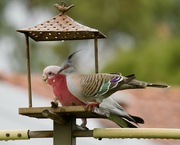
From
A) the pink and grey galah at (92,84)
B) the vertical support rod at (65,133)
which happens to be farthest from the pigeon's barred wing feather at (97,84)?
the vertical support rod at (65,133)

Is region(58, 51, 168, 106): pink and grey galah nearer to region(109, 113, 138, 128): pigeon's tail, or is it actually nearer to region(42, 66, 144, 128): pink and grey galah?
region(42, 66, 144, 128): pink and grey galah

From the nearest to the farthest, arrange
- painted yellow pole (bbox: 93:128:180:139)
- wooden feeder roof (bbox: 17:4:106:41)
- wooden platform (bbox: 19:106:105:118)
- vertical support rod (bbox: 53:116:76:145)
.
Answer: painted yellow pole (bbox: 93:128:180:139), wooden platform (bbox: 19:106:105:118), vertical support rod (bbox: 53:116:76:145), wooden feeder roof (bbox: 17:4:106:41)

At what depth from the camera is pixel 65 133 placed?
13.2ft

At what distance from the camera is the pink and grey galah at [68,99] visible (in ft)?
13.3

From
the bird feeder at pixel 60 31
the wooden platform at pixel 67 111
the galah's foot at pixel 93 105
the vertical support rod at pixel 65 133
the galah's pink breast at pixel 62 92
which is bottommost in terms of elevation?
the vertical support rod at pixel 65 133

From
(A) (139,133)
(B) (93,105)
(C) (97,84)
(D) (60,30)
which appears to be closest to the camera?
(A) (139,133)

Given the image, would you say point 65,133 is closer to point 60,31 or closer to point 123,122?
point 123,122

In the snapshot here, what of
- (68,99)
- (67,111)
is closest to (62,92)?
(68,99)

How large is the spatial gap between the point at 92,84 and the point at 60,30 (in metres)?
0.31

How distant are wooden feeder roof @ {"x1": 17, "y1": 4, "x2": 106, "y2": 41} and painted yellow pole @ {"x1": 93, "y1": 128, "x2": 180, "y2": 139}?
0.53m

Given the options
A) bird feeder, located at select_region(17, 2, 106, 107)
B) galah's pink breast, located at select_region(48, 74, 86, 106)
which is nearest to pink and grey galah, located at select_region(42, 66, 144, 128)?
galah's pink breast, located at select_region(48, 74, 86, 106)

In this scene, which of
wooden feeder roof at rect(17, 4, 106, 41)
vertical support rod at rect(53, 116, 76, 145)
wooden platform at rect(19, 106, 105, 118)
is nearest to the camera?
wooden platform at rect(19, 106, 105, 118)

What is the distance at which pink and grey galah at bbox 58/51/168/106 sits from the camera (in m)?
4.02

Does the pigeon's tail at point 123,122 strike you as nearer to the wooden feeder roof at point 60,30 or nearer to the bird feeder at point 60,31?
the bird feeder at point 60,31
